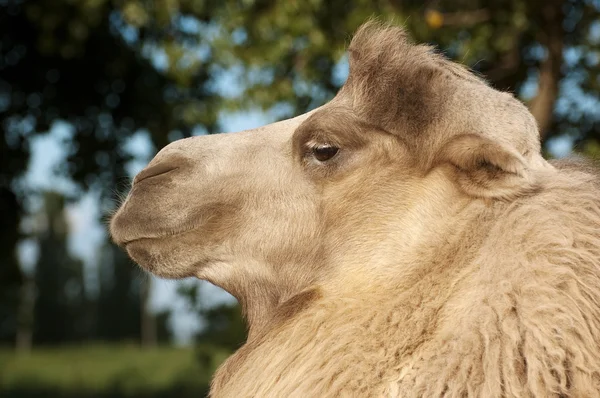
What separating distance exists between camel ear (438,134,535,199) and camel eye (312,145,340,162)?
458 mm

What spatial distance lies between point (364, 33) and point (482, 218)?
41.9 inches

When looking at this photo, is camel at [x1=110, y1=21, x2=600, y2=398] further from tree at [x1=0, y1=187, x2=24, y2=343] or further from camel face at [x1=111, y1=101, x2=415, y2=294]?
tree at [x1=0, y1=187, x2=24, y2=343]

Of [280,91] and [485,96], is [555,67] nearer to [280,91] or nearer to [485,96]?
[280,91]

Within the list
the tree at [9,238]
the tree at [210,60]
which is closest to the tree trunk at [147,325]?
the tree at [9,238]

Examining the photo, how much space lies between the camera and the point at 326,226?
3.31 meters

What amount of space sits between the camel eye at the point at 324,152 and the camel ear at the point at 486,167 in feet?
1.50

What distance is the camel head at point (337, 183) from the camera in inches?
121

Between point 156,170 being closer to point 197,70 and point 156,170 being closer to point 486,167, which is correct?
point 486,167

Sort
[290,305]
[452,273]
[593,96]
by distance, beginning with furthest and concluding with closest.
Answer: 1. [593,96]
2. [290,305]
3. [452,273]

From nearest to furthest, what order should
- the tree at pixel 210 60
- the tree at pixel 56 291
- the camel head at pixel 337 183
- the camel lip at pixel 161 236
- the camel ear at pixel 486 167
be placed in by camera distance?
the camel ear at pixel 486 167
the camel head at pixel 337 183
the camel lip at pixel 161 236
the tree at pixel 210 60
the tree at pixel 56 291

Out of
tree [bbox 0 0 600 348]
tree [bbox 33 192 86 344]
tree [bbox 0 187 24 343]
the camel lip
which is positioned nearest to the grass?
tree [bbox 0 187 24 343]

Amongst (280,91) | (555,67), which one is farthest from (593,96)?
(280,91)

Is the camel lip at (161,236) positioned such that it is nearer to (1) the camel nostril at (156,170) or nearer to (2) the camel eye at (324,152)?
(1) the camel nostril at (156,170)

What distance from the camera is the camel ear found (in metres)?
2.91
